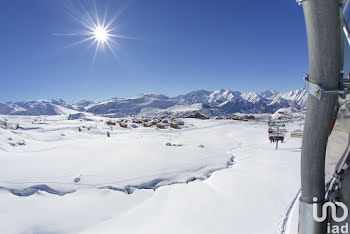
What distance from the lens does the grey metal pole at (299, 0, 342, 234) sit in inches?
41.1

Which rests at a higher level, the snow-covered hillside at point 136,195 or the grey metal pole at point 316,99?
the grey metal pole at point 316,99

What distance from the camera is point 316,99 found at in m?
1.12

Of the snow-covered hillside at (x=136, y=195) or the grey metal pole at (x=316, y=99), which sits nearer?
the grey metal pole at (x=316, y=99)

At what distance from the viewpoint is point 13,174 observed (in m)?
4.07

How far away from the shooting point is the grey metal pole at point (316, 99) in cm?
104

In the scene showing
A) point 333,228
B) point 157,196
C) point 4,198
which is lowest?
point 157,196

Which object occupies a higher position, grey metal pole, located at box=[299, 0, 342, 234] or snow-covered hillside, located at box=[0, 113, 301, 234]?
grey metal pole, located at box=[299, 0, 342, 234]

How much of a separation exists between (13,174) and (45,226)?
7.50 feet

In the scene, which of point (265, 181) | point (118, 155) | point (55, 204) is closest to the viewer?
point (55, 204)

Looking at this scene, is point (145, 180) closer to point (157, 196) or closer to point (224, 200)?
point (157, 196)

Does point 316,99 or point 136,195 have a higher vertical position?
point 316,99

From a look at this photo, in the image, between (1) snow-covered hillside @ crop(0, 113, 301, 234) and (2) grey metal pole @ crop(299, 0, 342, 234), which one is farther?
(1) snow-covered hillside @ crop(0, 113, 301, 234)

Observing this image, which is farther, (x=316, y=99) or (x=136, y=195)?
(x=136, y=195)

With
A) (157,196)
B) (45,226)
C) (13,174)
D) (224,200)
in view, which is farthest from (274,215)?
(13,174)
